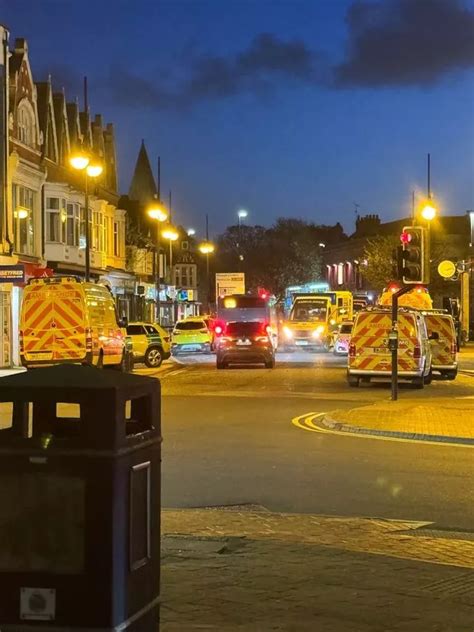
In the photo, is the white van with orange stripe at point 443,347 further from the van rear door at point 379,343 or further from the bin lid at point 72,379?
the bin lid at point 72,379

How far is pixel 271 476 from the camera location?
11617 millimetres

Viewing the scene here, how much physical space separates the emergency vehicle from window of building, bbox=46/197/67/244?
16.3 meters

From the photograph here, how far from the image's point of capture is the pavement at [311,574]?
18.3ft

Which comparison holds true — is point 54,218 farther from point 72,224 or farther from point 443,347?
point 443,347

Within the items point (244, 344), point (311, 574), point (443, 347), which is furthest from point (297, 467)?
point (244, 344)

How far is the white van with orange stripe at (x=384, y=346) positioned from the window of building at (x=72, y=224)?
1816cm

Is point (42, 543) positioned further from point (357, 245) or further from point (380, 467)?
point (357, 245)

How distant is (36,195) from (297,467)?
26898 millimetres

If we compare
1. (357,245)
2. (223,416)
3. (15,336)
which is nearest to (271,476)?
(223,416)

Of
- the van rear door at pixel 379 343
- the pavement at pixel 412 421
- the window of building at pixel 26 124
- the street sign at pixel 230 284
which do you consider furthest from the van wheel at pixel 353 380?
the street sign at pixel 230 284

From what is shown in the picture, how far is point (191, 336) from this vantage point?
47.0 m

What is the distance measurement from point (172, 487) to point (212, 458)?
2063 millimetres

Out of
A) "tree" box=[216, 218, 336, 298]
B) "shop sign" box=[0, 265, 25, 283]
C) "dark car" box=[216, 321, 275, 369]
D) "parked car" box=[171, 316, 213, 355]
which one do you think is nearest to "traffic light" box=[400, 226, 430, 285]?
"shop sign" box=[0, 265, 25, 283]

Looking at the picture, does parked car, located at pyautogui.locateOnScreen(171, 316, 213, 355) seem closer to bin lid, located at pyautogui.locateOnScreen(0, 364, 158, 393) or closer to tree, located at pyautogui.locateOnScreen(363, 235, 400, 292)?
tree, located at pyautogui.locateOnScreen(363, 235, 400, 292)
